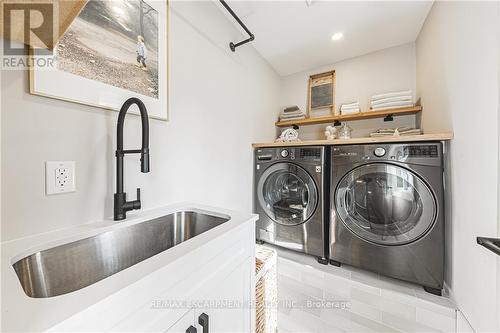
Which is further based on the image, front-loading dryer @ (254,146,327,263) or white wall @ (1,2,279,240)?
front-loading dryer @ (254,146,327,263)

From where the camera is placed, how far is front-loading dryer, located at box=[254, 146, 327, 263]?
1.71m

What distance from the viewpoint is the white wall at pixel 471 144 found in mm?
905

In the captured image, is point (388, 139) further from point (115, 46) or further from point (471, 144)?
point (115, 46)

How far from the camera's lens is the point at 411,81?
2.13 meters

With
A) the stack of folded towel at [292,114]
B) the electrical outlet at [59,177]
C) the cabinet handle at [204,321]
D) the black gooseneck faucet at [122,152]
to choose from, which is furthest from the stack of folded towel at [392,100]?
the electrical outlet at [59,177]

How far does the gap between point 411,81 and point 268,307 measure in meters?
2.66

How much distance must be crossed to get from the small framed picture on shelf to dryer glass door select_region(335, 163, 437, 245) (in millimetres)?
1302

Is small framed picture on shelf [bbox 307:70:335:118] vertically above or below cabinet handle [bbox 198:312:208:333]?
above

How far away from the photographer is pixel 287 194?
1939 millimetres

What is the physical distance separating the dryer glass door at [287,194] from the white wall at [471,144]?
35.5 inches

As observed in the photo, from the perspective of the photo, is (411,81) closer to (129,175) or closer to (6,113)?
(129,175)

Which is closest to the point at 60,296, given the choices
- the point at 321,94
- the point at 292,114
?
the point at 292,114

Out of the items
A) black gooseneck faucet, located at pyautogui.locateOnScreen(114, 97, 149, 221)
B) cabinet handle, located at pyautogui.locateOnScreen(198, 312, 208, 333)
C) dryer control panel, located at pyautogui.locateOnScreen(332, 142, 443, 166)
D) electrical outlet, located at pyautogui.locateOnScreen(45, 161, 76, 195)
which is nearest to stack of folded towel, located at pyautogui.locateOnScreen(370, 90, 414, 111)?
dryer control panel, located at pyautogui.locateOnScreen(332, 142, 443, 166)

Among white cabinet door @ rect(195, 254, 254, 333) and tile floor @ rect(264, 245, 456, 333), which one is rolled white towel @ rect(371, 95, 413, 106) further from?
white cabinet door @ rect(195, 254, 254, 333)
